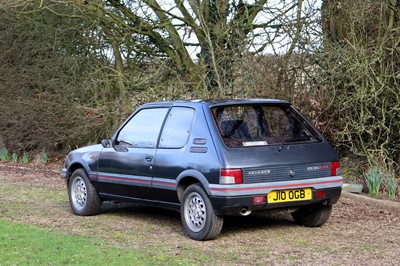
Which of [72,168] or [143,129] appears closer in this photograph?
[143,129]

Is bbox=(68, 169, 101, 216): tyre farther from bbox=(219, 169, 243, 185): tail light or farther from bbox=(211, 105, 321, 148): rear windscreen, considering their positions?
bbox=(219, 169, 243, 185): tail light

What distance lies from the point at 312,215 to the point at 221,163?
1.75 meters

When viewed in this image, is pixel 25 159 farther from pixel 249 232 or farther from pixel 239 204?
pixel 239 204

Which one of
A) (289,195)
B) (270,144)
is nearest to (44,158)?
(270,144)

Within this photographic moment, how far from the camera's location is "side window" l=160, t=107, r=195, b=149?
30.5 feet

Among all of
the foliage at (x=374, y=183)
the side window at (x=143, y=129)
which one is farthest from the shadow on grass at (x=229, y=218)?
the foliage at (x=374, y=183)

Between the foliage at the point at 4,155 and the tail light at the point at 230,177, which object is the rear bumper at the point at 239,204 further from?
the foliage at the point at 4,155

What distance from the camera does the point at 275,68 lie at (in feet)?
46.3

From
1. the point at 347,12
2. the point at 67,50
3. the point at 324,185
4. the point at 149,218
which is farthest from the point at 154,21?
the point at 324,185

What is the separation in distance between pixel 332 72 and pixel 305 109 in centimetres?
106

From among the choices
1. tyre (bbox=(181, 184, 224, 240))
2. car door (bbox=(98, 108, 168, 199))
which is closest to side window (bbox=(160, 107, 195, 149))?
car door (bbox=(98, 108, 168, 199))

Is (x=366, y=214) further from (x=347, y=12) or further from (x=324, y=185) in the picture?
(x=347, y=12)

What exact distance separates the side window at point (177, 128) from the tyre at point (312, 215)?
1.70 metres

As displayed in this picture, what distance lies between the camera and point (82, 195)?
428 inches
